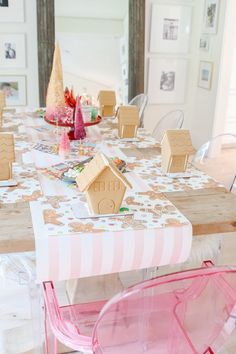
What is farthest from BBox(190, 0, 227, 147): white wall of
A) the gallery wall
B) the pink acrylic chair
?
the pink acrylic chair

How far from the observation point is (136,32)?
13.0ft

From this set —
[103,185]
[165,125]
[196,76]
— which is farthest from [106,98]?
[196,76]

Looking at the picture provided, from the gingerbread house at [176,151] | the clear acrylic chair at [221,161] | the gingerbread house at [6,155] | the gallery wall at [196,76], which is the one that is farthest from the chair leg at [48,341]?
the gallery wall at [196,76]

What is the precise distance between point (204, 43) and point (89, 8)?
4.04 feet

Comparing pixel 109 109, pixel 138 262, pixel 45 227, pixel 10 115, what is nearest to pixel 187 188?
pixel 138 262

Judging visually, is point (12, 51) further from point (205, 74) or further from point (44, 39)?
point (205, 74)

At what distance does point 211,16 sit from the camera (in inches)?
161

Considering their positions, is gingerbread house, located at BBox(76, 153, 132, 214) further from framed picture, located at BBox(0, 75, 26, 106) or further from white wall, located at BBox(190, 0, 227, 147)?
white wall, located at BBox(190, 0, 227, 147)

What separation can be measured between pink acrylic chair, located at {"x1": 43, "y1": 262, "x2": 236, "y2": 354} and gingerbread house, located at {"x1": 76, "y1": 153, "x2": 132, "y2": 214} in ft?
1.09

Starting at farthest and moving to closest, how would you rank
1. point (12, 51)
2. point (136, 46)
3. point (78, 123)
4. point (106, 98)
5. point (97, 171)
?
1. point (136, 46)
2. point (12, 51)
3. point (106, 98)
4. point (78, 123)
5. point (97, 171)

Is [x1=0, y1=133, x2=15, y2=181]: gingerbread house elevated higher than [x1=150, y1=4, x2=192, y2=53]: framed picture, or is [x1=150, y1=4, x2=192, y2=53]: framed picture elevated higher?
[x1=150, y1=4, x2=192, y2=53]: framed picture

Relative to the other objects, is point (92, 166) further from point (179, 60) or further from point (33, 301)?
point (179, 60)

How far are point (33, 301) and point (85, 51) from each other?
2753mm

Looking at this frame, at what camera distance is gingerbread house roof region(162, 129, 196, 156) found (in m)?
1.80
